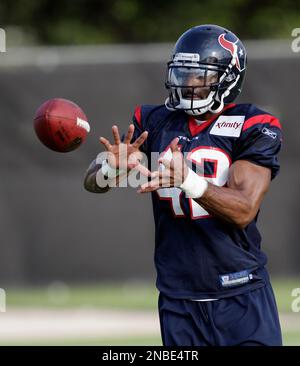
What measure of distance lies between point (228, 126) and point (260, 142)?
197 millimetres

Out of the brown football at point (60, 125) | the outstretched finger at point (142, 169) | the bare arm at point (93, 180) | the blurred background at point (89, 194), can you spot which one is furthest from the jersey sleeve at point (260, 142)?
the blurred background at point (89, 194)

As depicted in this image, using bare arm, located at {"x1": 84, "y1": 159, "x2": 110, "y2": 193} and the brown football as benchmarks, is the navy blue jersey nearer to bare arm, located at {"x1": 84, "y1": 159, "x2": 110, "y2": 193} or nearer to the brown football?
bare arm, located at {"x1": 84, "y1": 159, "x2": 110, "y2": 193}

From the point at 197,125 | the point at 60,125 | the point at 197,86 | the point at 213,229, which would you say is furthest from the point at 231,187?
the point at 60,125

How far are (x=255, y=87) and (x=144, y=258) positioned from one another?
87.9 inches

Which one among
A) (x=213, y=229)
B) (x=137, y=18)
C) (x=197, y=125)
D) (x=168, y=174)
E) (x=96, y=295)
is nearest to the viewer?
(x=168, y=174)

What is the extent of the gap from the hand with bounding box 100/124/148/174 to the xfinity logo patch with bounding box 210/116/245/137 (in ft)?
1.35

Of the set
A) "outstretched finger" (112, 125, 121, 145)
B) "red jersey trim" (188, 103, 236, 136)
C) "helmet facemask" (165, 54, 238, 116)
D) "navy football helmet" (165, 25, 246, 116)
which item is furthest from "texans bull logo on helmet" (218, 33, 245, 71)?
"outstretched finger" (112, 125, 121, 145)

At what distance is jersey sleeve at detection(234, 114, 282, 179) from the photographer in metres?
4.59

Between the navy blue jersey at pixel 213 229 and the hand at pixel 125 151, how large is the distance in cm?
20

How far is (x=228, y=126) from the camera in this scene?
4.71 meters

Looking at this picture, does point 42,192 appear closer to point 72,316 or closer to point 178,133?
point 72,316

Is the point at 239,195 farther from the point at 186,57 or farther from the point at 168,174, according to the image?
the point at 186,57

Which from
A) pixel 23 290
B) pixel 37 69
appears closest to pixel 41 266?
pixel 23 290

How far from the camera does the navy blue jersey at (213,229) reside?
15.1ft
